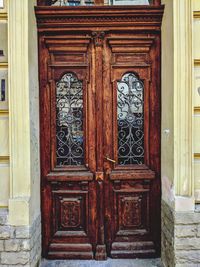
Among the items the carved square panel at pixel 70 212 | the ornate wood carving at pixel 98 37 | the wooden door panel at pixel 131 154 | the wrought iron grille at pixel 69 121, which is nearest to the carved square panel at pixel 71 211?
the carved square panel at pixel 70 212

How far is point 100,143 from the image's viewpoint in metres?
5.03

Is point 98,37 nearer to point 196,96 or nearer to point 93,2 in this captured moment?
point 93,2

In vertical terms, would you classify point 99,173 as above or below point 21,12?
below

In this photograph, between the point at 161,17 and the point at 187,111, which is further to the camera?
the point at 161,17

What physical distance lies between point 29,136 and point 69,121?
30.6 inches

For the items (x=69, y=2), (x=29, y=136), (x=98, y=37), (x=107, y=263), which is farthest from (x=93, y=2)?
(x=107, y=263)

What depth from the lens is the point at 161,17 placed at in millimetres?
4930

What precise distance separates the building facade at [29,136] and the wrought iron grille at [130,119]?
2.19ft

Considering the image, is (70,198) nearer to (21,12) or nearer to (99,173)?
(99,173)

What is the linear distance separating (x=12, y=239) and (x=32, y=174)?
2.52ft

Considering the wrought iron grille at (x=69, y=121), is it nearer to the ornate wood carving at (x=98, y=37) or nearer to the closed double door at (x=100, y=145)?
the closed double door at (x=100, y=145)

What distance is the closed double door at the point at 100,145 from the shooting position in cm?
503

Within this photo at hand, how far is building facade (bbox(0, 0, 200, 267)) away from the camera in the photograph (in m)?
4.32

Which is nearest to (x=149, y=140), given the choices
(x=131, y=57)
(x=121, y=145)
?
(x=121, y=145)
